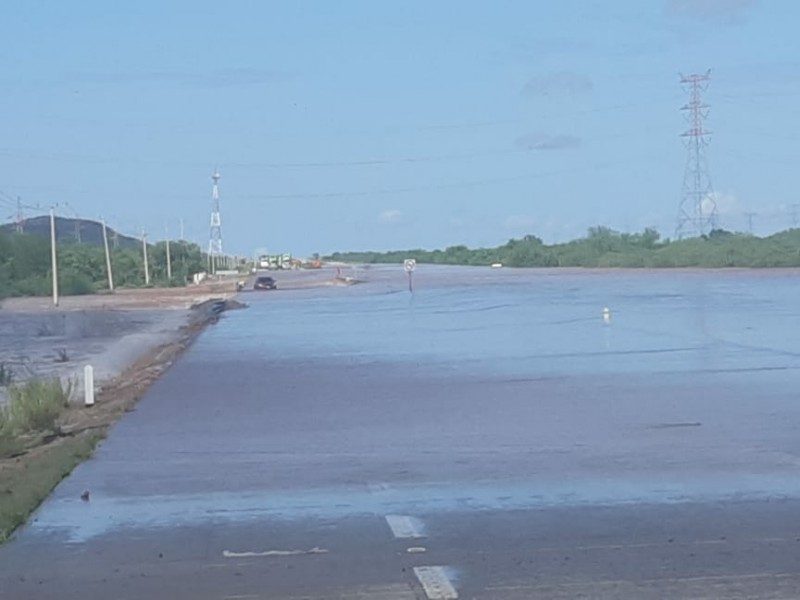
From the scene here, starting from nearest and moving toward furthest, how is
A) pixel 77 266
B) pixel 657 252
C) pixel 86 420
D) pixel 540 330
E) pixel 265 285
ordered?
pixel 86 420, pixel 540 330, pixel 265 285, pixel 77 266, pixel 657 252

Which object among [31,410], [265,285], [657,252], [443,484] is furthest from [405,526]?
[657,252]

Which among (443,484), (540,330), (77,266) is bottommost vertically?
(540,330)

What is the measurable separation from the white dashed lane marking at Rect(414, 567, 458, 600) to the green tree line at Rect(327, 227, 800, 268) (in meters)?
117

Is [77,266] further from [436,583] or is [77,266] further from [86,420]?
[436,583]

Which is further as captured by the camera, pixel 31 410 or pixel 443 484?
pixel 31 410

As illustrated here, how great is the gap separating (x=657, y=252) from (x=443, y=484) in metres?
136

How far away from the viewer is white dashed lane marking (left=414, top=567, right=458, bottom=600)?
9.44 meters

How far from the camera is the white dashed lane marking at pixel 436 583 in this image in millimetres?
9438

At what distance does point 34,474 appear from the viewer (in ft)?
53.1

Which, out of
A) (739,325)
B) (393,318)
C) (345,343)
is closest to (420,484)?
(345,343)

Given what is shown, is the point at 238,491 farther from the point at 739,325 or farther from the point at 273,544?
the point at 739,325

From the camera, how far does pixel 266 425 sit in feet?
69.1

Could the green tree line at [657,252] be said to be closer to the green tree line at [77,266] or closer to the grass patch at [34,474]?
the green tree line at [77,266]

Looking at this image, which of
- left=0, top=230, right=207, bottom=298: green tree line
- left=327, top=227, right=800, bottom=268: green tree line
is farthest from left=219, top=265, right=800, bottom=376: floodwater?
left=327, top=227, right=800, bottom=268: green tree line
